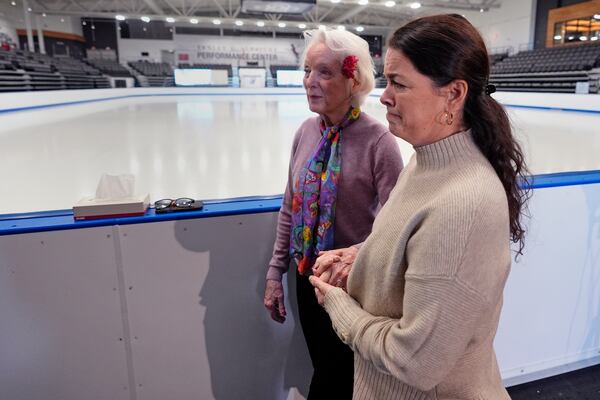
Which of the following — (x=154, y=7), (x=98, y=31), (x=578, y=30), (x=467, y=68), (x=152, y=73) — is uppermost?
(x=154, y=7)

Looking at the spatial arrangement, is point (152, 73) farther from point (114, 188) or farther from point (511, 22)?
point (114, 188)

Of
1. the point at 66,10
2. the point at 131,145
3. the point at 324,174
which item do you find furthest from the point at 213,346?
the point at 66,10

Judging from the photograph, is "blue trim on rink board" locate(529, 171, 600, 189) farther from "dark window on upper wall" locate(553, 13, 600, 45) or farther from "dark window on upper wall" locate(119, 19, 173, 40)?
"dark window on upper wall" locate(119, 19, 173, 40)

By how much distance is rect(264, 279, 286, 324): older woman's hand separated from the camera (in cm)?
103

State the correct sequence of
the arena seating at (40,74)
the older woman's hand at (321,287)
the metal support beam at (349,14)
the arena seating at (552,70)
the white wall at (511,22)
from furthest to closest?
the metal support beam at (349,14) → the white wall at (511,22) → the arena seating at (552,70) → the arena seating at (40,74) → the older woman's hand at (321,287)

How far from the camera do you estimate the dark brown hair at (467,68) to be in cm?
56

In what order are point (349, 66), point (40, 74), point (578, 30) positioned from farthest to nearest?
point (578, 30)
point (40, 74)
point (349, 66)

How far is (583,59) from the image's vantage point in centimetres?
1009

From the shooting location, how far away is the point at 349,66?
0.88 m

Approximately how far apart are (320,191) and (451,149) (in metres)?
0.35

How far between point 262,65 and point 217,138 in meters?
18.1

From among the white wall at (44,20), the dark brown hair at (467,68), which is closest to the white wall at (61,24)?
the white wall at (44,20)

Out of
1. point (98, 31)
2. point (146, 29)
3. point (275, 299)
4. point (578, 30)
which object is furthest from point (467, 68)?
point (98, 31)

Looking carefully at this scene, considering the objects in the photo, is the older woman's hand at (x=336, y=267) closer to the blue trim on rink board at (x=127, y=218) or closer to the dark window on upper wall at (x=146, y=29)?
the blue trim on rink board at (x=127, y=218)
